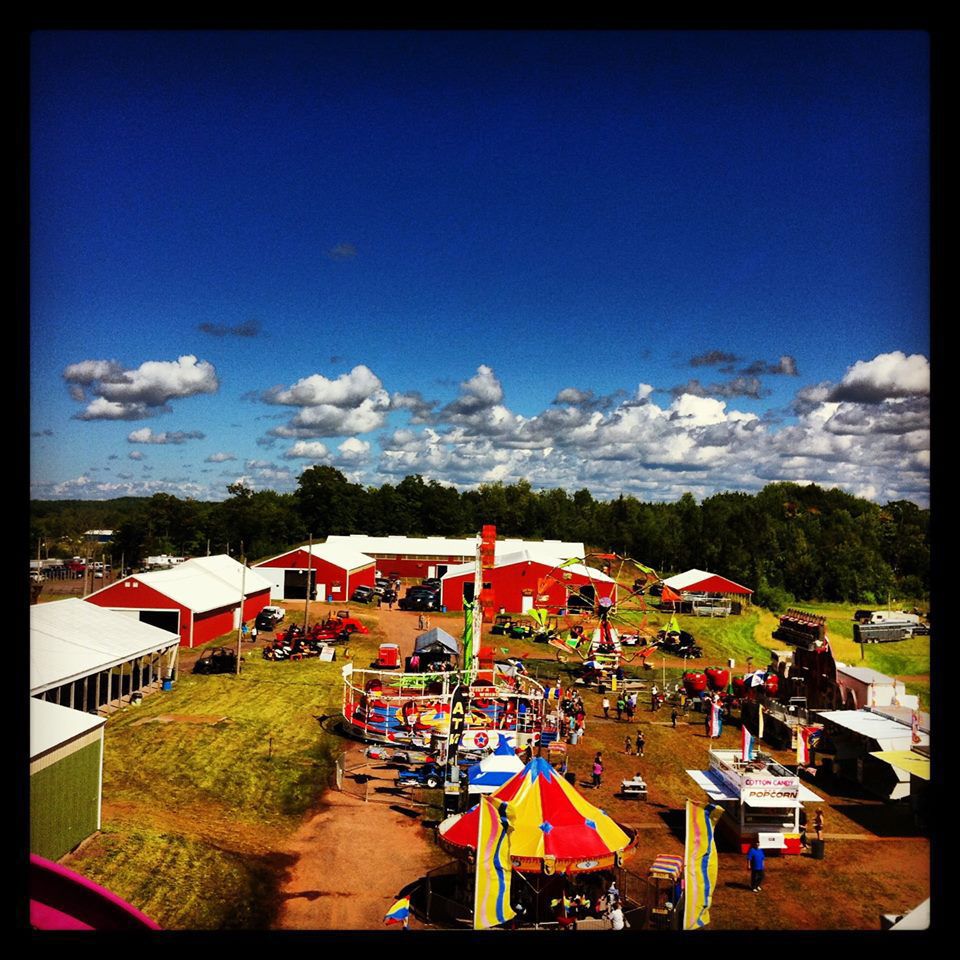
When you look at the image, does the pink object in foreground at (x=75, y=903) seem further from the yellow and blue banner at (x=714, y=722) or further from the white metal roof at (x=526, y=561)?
the white metal roof at (x=526, y=561)

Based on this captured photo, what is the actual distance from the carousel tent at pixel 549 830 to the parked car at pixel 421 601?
3077 centimetres

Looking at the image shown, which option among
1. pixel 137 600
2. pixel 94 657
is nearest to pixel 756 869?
pixel 94 657

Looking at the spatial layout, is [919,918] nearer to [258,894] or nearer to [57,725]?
[258,894]

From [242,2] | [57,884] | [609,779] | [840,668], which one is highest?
[242,2]

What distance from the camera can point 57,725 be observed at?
12617 millimetres

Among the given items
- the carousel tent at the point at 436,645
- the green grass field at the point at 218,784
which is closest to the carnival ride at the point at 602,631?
the green grass field at the point at 218,784

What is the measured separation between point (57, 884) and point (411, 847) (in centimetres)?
1271

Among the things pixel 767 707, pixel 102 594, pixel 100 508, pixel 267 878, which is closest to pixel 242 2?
pixel 267 878

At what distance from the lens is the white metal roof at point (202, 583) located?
30.0 meters

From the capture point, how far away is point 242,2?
66.2 inches

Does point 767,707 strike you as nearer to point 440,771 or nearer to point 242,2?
point 440,771

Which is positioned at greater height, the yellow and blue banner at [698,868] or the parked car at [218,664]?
the yellow and blue banner at [698,868]

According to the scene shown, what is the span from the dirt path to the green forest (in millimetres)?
29352

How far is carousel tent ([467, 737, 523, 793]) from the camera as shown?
594 inches
